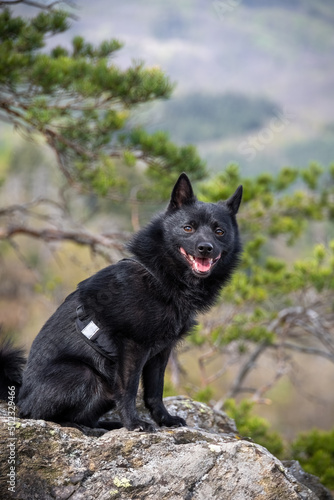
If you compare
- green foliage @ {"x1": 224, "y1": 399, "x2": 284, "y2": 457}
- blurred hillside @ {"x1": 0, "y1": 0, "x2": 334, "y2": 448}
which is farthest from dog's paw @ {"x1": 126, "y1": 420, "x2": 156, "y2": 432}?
blurred hillside @ {"x1": 0, "y1": 0, "x2": 334, "y2": 448}

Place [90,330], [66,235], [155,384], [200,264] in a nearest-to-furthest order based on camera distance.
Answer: [90,330]
[200,264]
[155,384]
[66,235]

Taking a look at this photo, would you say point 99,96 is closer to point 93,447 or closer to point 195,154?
point 195,154

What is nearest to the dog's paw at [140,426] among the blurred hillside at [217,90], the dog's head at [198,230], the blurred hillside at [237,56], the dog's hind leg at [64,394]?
the dog's hind leg at [64,394]

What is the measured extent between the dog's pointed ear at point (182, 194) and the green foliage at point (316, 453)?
158 inches

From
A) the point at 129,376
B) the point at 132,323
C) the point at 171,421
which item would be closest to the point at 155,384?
the point at 171,421

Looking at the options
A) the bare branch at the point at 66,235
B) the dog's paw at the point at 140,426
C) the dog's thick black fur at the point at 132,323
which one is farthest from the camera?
the bare branch at the point at 66,235

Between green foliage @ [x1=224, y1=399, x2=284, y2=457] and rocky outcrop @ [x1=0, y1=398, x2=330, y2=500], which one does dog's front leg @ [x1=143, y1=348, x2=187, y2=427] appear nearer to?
rocky outcrop @ [x1=0, y1=398, x2=330, y2=500]

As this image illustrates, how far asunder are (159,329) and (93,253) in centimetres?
457

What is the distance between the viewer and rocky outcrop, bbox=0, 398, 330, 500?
2.75 metres

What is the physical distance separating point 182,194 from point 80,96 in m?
3.17

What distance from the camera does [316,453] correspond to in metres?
6.80

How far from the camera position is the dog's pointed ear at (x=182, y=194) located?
12.0ft

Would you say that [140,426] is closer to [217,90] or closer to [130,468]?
[130,468]

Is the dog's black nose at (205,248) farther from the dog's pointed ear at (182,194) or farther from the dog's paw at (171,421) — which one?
the dog's paw at (171,421)
